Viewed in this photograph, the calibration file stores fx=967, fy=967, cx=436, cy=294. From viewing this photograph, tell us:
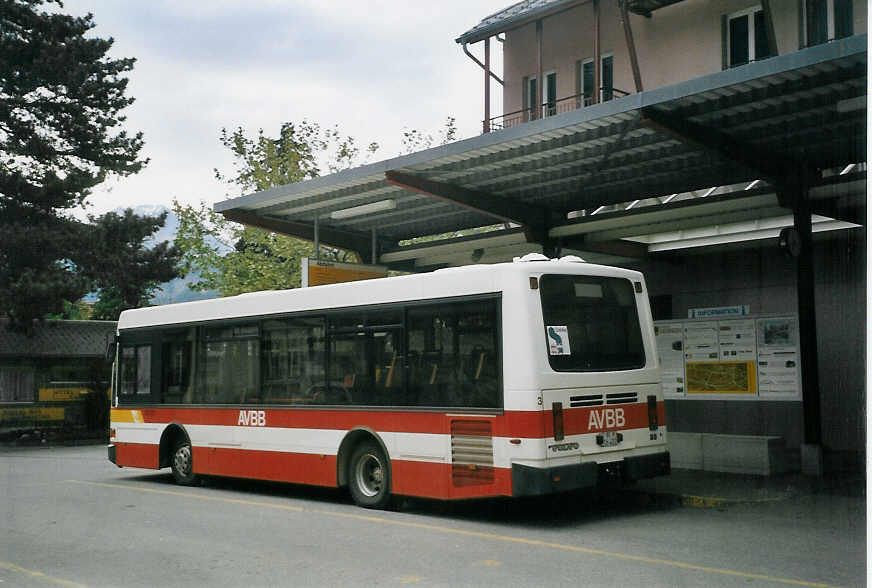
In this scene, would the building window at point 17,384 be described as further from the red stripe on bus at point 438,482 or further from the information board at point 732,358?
the red stripe on bus at point 438,482

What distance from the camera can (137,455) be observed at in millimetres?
15383

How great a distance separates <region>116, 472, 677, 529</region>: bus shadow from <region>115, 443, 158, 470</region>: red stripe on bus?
7.06 ft

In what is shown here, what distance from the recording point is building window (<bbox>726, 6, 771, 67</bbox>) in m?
20.0

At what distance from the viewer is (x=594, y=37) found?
21938 mm

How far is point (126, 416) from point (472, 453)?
25.0 feet

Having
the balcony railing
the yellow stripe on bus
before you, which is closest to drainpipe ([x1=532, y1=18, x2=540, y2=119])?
the balcony railing

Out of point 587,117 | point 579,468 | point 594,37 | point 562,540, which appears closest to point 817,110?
point 587,117

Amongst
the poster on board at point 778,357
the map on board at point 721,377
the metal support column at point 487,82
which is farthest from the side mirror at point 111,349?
the metal support column at point 487,82

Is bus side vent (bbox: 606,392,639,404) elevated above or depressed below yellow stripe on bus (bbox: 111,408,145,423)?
above

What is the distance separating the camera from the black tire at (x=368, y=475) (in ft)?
37.4

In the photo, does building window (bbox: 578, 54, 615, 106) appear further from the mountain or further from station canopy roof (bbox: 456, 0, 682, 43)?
the mountain

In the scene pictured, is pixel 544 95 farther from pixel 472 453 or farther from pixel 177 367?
pixel 472 453

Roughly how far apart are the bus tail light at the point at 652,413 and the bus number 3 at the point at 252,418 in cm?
521

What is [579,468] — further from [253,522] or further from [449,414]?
[253,522]
